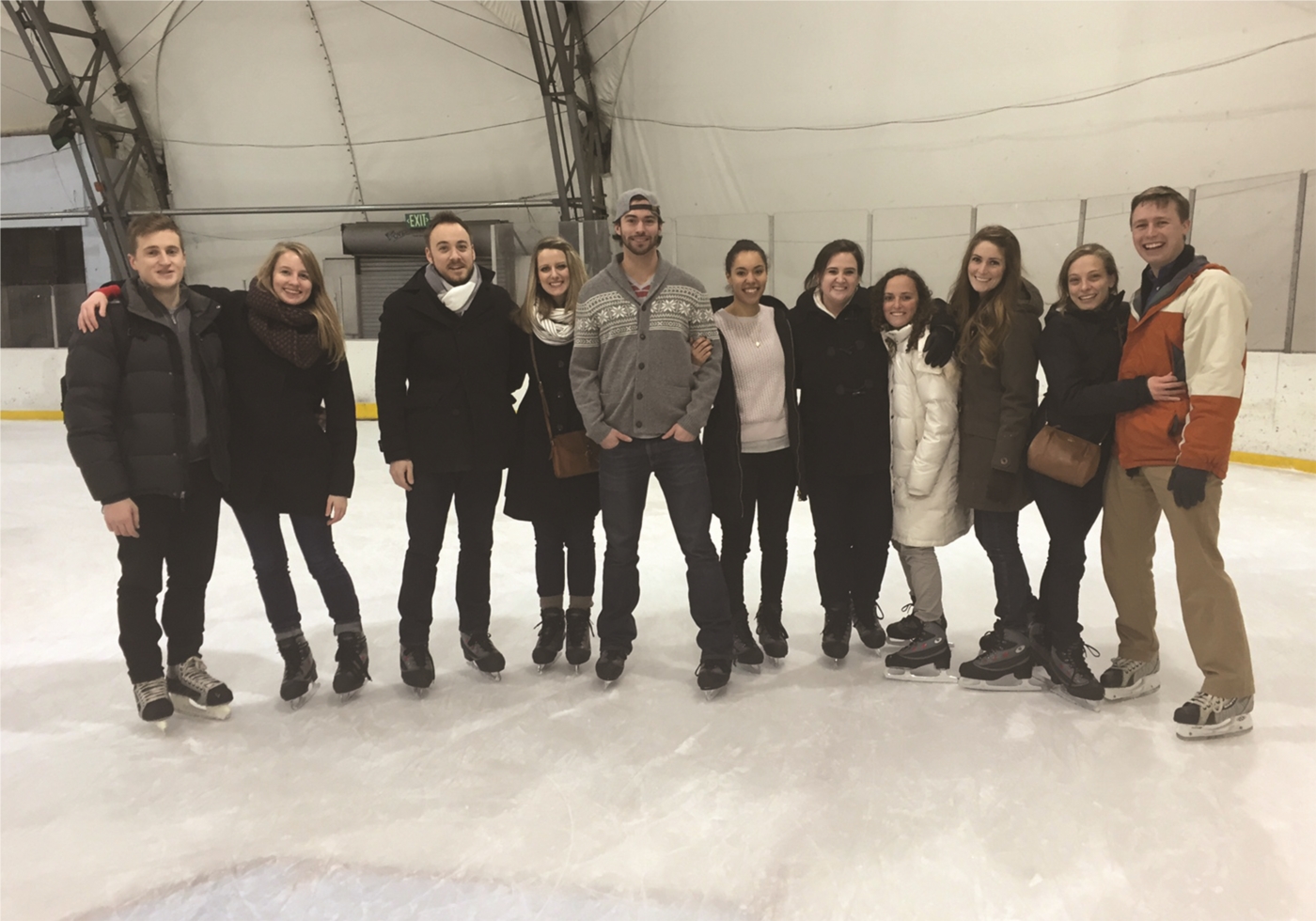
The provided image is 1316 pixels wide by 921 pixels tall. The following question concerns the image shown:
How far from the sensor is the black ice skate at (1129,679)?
2604mm

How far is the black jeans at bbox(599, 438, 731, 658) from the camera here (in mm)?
2531

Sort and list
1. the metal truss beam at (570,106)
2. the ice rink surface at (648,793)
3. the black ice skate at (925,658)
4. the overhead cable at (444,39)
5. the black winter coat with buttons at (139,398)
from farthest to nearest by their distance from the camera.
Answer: the overhead cable at (444,39)
the metal truss beam at (570,106)
the black ice skate at (925,658)
the black winter coat with buttons at (139,398)
the ice rink surface at (648,793)

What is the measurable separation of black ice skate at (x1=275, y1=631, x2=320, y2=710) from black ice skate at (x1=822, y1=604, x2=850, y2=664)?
1786mm

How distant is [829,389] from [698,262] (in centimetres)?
713

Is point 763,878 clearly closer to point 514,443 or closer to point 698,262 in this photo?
point 514,443

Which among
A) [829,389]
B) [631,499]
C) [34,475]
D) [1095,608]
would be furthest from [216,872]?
[34,475]

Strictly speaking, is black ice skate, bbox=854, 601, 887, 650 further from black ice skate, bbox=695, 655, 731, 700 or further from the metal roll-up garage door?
the metal roll-up garage door

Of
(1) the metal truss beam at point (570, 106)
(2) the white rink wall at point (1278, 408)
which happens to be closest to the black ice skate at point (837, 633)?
(2) the white rink wall at point (1278, 408)

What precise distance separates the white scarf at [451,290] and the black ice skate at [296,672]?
3.99 ft

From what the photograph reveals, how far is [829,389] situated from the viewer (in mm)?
2703

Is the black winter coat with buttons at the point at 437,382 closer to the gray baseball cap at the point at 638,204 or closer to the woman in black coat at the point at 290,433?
the woman in black coat at the point at 290,433

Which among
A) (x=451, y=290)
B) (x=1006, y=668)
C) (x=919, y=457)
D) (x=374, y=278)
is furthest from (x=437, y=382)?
(x=374, y=278)

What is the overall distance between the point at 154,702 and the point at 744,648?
74.7 inches

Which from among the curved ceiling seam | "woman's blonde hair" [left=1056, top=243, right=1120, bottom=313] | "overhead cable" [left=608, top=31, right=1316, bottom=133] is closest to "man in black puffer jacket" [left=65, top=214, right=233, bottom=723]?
"woman's blonde hair" [left=1056, top=243, right=1120, bottom=313]
